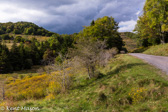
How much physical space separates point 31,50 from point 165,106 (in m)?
68.3

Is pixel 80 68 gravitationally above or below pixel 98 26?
below

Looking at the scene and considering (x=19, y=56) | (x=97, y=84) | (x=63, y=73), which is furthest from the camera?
(x=19, y=56)

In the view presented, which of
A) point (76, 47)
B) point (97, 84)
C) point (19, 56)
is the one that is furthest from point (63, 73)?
point (19, 56)

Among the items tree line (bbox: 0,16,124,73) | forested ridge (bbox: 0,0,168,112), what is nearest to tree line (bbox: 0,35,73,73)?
tree line (bbox: 0,16,124,73)

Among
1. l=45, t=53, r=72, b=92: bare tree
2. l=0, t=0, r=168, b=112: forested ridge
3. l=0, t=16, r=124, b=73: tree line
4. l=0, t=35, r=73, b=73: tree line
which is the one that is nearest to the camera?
l=0, t=0, r=168, b=112: forested ridge

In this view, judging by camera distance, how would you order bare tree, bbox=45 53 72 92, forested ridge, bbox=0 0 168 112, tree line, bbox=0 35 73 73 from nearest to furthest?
forested ridge, bbox=0 0 168 112 < bare tree, bbox=45 53 72 92 < tree line, bbox=0 35 73 73

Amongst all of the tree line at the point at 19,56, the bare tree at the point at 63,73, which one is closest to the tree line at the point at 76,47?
the tree line at the point at 19,56

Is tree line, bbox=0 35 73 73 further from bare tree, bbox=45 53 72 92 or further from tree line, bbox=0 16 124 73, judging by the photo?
bare tree, bbox=45 53 72 92

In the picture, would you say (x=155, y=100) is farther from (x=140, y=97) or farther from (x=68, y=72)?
(x=68, y=72)

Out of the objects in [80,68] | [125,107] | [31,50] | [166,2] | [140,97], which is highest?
[166,2]

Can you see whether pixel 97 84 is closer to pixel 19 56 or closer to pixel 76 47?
pixel 76 47

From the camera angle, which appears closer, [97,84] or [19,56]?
[97,84]

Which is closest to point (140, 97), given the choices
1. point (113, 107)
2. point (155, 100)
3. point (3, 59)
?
point (155, 100)

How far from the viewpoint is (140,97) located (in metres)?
5.78
